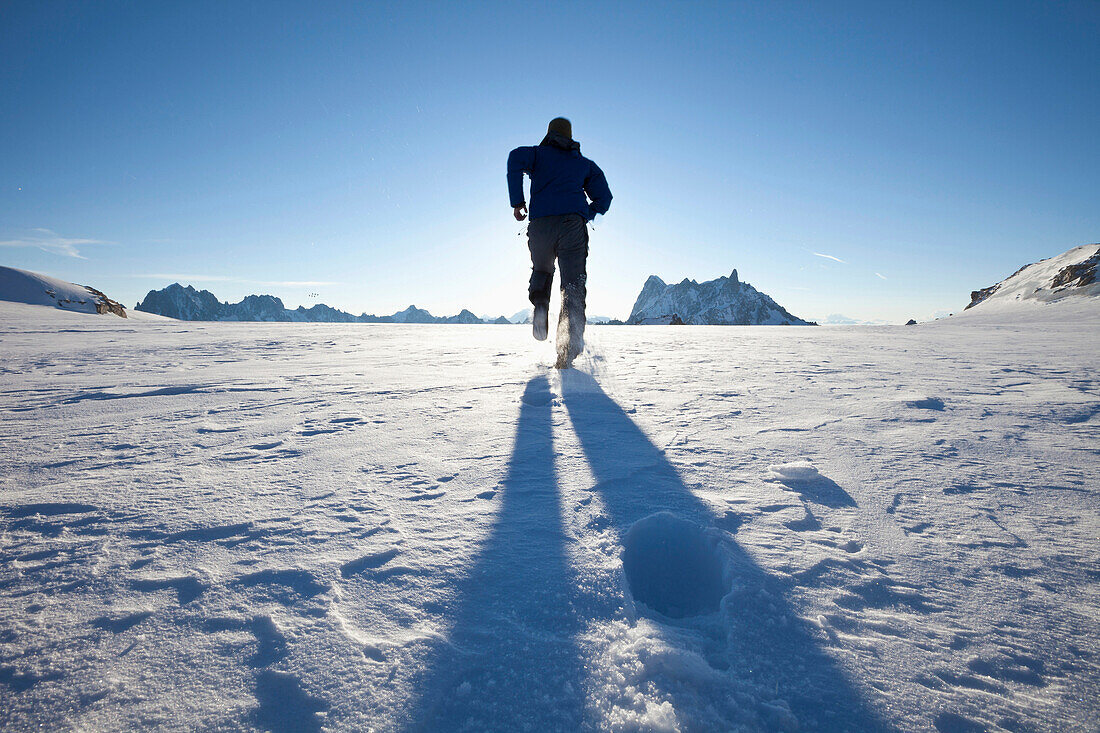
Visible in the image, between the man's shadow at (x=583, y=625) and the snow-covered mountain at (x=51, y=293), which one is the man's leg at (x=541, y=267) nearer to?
the man's shadow at (x=583, y=625)

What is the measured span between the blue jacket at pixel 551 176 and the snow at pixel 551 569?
2424mm

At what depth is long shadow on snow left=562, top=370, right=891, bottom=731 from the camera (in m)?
0.74

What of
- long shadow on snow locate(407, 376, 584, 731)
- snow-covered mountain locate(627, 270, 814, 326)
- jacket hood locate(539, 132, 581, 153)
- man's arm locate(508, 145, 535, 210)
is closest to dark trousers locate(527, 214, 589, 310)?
man's arm locate(508, 145, 535, 210)

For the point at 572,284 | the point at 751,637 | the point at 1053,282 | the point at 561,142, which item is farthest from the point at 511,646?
the point at 1053,282

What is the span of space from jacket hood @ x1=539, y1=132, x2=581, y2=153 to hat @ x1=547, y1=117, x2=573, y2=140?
2 centimetres

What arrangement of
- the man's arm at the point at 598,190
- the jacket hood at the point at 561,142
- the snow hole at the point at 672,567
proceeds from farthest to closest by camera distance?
1. the man's arm at the point at 598,190
2. the jacket hood at the point at 561,142
3. the snow hole at the point at 672,567

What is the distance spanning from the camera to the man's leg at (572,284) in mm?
3920

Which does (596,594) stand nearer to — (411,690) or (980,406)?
(411,690)

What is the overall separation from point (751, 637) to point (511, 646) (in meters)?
0.48

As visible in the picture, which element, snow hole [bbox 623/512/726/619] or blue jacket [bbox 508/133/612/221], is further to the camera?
blue jacket [bbox 508/133/612/221]

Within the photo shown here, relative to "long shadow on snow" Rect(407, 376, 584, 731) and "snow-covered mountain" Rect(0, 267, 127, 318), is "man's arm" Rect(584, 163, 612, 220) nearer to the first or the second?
"long shadow on snow" Rect(407, 376, 584, 731)

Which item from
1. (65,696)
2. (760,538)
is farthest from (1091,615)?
(65,696)

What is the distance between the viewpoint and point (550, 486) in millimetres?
1510

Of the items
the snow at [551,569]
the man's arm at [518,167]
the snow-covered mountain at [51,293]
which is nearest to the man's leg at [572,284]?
the man's arm at [518,167]
